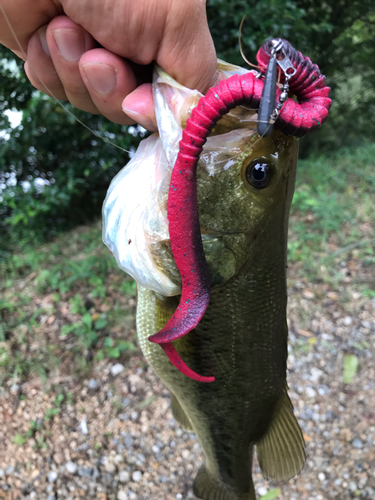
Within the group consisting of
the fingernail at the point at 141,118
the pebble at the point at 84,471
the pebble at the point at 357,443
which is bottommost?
the pebble at the point at 84,471

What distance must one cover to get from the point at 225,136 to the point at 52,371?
2.34 metres

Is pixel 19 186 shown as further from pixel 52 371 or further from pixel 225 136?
pixel 225 136

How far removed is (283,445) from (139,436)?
1346 mm

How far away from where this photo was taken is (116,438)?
7.47ft

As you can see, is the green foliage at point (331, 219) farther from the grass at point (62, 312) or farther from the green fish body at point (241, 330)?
the green fish body at point (241, 330)

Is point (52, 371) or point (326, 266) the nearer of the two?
point (52, 371)

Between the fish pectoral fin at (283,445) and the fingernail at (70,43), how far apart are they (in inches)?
55.1

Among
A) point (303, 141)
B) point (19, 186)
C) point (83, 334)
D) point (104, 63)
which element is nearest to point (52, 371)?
point (83, 334)

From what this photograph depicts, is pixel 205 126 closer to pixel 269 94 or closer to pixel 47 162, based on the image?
pixel 269 94

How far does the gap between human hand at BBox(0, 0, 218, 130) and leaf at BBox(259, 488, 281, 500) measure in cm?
238

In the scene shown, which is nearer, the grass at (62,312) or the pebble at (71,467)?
the pebble at (71,467)

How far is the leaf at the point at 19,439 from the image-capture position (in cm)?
216

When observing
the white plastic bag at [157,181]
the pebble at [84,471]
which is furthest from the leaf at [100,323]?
the white plastic bag at [157,181]

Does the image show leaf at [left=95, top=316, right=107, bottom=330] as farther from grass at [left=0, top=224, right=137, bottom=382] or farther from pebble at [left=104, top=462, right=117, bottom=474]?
pebble at [left=104, top=462, right=117, bottom=474]
